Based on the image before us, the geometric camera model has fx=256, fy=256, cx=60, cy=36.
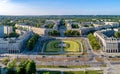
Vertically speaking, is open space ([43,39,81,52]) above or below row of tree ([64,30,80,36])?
below

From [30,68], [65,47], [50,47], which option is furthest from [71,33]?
[30,68]

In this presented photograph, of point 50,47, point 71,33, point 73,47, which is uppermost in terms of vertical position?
point 71,33

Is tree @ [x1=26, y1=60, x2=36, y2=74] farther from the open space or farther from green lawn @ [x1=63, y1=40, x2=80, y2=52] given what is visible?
green lawn @ [x1=63, y1=40, x2=80, y2=52]

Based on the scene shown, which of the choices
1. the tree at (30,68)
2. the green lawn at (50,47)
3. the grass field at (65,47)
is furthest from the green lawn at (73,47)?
the tree at (30,68)

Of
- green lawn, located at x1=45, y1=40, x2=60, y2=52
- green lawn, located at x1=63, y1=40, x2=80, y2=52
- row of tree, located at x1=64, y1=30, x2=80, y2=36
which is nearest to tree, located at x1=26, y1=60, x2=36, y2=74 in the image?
green lawn, located at x1=45, y1=40, x2=60, y2=52

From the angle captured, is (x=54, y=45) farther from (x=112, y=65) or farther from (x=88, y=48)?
(x=112, y=65)

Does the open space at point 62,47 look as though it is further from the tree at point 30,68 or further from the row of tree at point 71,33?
the tree at point 30,68

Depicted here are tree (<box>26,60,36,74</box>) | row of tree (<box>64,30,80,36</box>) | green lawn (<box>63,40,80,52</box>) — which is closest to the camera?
tree (<box>26,60,36,74</box>)

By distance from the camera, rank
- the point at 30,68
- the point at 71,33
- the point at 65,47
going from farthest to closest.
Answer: the point at 71,33 < the point at 65,47 < the point at 30,68

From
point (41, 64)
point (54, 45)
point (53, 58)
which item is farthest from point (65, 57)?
point (54, 45)

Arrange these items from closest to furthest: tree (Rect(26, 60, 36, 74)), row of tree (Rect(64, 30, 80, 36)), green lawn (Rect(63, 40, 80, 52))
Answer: tree (Rect(26, 60, 36, 74)), green lawn (Rect(63, 40, 80, 52)), row of tree (Rect(64, 30, 80, 36))

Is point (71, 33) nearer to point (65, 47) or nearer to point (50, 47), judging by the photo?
point (65, 47)

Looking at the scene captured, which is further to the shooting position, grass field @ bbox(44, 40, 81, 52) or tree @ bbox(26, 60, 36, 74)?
grass field @ bbox(44, 40, 81, 52)
